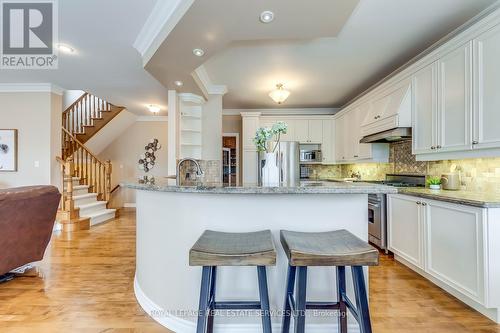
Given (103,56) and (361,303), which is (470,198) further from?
(103,56)

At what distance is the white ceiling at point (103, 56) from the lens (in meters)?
2.36

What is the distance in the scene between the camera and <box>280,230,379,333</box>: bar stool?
4.18 ft

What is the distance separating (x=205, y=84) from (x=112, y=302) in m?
3.14

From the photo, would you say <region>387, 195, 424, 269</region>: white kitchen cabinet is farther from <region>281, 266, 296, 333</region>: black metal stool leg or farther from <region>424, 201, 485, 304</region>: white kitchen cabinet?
<region>281, 266, 296, 333</region>: black metal stool leg

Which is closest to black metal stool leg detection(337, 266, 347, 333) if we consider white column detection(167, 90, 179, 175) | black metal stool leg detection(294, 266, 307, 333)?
black metal stool leg detection(294, 266, 307, 333)

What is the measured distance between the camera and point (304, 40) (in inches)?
112

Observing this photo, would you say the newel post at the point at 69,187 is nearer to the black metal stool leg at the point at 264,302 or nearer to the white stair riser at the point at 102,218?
the white stair riser at the point at 102,218

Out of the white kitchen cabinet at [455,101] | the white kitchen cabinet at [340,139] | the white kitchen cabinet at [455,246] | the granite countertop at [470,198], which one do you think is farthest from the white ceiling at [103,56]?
the white kitchen cabinet at [340,139]

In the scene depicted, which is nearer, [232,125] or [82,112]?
[232,125]

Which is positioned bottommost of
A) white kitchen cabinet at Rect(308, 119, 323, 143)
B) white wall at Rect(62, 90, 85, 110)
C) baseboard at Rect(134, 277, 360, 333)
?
baseboard at Rect(134, 277, 360, 333)

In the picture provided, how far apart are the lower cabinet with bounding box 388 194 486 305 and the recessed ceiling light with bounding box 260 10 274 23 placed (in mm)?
2117

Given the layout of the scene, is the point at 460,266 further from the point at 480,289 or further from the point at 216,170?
the point at 216,170

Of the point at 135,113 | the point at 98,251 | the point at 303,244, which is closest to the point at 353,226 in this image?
the point at 303,244

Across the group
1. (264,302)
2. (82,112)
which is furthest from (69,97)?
(264,302)
